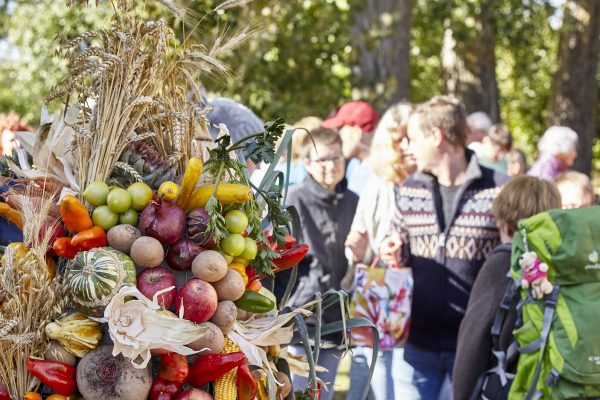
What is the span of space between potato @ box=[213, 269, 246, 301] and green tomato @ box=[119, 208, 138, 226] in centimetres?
25

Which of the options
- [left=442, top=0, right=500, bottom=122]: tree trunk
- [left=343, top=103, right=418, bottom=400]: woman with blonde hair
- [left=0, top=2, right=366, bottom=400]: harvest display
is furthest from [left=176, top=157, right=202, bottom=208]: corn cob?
[left=442, top=0, right=500, bottom=122]: tree trunk

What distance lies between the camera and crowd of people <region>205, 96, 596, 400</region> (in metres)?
4.07

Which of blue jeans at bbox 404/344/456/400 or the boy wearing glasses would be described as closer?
blue jeans at bbox 404/344/456/400

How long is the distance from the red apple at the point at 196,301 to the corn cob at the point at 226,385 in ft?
0.44

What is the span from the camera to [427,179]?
15.2 feet

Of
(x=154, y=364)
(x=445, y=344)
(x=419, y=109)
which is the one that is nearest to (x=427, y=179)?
(x=419, y=109)

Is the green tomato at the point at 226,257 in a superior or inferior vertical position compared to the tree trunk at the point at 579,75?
inferior

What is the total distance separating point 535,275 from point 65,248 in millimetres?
2101

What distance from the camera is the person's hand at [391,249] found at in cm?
456

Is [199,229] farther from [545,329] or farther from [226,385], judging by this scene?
[545,329]

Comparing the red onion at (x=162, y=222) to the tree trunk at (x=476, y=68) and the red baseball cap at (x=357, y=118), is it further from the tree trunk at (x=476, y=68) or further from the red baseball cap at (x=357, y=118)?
the tree trunk at (x=476, y=68)

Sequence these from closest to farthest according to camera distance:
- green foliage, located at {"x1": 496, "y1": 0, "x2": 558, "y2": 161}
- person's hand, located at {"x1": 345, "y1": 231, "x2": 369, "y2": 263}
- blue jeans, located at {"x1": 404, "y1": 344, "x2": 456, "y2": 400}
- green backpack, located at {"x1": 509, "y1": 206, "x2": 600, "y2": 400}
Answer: green backpack, located at {"x1": 509, "y1": 206, "x2": 600, "y2": 400}, blue jeans, located at {"x1": 404, "y1": 344, "x2": 456, "y2": 400}, person's hand, located at {"x1": 345, "y1": 231, "x2": 369, "y2": 263}, green foliage, located at {"x1": 496, "y1": 0, "x2": 558, "y2": 161}

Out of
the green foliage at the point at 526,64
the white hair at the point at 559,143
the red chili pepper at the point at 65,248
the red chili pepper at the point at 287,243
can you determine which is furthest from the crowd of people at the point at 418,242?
the green foliage at the point at 526,64

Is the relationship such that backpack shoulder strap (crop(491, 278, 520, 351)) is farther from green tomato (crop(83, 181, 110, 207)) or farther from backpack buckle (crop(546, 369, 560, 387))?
green tomato (crop(83, 181, 110, 207))
